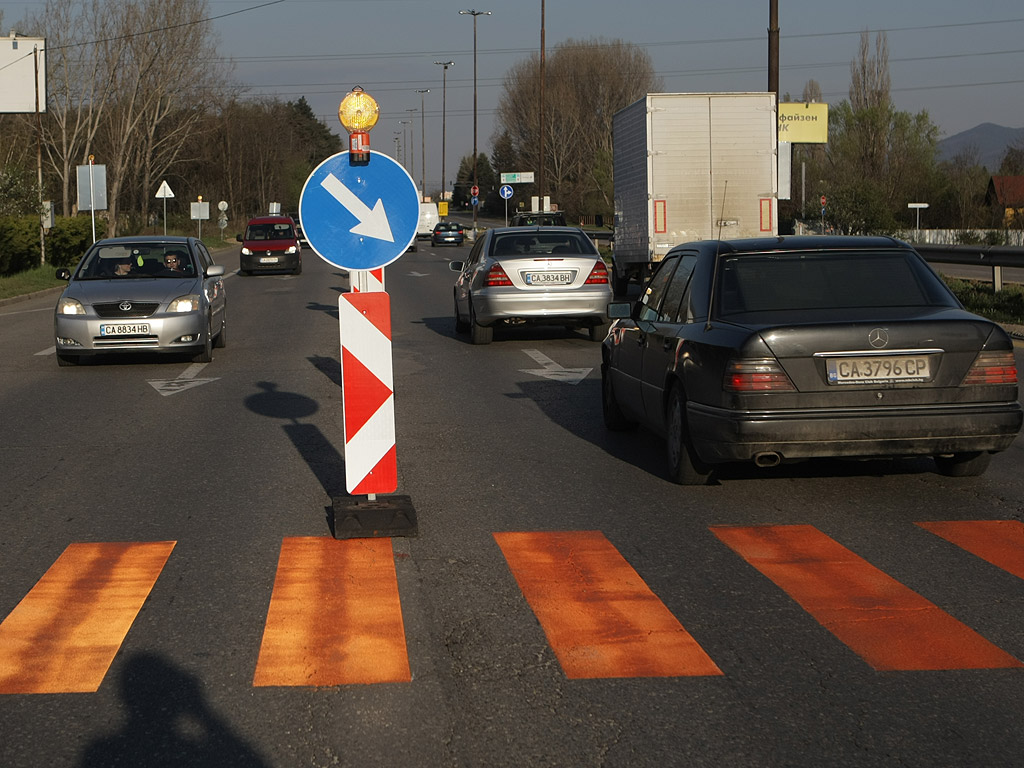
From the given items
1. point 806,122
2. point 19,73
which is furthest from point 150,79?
point 806,122

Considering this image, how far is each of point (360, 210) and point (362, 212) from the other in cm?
1

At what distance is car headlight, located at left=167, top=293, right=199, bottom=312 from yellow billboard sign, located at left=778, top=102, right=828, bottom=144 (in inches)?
2645

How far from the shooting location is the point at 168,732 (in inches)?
163

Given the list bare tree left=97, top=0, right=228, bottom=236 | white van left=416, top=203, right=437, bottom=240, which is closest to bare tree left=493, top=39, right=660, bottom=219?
white van left=416, top=203, right=437, bottom=240

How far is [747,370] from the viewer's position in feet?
24.1

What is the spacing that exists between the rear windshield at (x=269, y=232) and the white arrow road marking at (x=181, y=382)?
87.9 ft

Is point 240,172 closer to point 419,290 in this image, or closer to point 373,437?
point 419,290

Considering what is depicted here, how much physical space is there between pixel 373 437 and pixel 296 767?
316cm

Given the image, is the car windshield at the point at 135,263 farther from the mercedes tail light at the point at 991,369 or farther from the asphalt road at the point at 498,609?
the mercedes tail light at the point at 991,369

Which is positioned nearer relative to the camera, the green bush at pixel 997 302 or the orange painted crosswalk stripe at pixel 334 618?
the orange painted crosswalk stripe at pixel 334 618

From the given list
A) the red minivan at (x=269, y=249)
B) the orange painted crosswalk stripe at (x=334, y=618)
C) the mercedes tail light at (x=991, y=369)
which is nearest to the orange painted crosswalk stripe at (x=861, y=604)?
the mercedes tail light at (x=991, y=369)

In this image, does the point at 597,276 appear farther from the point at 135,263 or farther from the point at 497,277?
the point at 135,263

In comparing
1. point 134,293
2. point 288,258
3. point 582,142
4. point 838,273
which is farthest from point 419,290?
point 582,142

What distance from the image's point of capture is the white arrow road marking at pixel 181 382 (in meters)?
13.6
